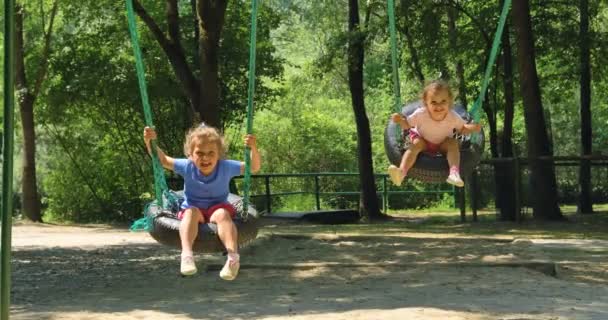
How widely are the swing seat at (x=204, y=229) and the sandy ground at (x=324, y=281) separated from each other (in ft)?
9.03

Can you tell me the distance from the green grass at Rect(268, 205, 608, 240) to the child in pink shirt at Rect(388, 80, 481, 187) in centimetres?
854

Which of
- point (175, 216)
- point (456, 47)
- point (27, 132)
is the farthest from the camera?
point (27, 132)

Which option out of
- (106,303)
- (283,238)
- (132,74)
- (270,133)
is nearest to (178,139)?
(132,74)

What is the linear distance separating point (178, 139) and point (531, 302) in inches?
537

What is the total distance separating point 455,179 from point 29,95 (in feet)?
55.3

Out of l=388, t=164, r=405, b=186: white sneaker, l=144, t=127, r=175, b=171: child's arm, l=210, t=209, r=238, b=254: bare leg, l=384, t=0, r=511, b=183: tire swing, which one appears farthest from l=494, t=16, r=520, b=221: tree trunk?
l=210, t=209, r=238, b=254: bare leg

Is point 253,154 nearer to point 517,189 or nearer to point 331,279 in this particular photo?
point 331,279

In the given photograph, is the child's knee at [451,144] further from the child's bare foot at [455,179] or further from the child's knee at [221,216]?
the child's knee at [221,216]

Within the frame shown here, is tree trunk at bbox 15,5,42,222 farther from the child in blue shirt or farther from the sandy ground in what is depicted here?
the child in blue shirt

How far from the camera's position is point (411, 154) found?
6.84 m

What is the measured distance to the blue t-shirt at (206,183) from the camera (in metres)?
6.10

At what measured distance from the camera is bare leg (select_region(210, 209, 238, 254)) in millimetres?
5795

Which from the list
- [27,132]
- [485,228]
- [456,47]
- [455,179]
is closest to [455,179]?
[455,179]

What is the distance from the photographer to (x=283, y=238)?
49.6 ft
